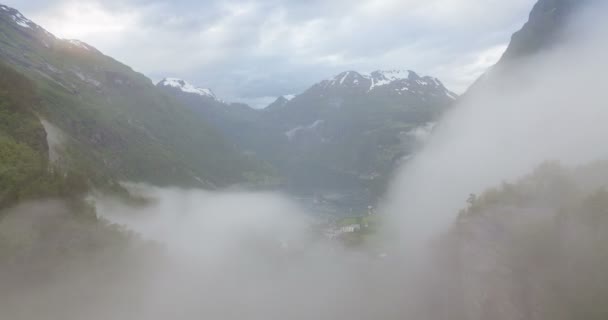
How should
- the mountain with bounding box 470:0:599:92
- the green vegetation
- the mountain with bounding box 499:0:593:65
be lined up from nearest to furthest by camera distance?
the green vegetation < the mountain with bounding box 470:0:599:92 < the mountain with bounding box 499:0:593:65

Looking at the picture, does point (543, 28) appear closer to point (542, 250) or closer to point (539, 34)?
point (539, 34)

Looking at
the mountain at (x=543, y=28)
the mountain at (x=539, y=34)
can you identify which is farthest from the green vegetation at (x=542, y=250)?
the mountain at (x=543, y=28)

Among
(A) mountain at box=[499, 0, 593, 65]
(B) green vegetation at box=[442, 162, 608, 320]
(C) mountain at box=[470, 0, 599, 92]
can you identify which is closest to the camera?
(B) green vegetation at box=[442, 162, 608, 320]

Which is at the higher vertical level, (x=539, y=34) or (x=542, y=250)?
(x=539, y=34)

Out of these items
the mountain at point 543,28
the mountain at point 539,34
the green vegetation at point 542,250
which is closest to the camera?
the green vegetation at point 542,250

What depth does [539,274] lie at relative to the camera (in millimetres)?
36469

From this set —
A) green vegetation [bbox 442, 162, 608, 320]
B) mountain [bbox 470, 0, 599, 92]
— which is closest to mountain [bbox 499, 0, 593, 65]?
mountain [bbox 470, 0, 599, 92]

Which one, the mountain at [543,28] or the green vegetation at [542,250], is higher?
the mountain at [543,28]

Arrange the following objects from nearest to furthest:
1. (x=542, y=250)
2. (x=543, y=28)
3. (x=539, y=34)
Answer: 1. (x=542, y=250)
2. (x=539, y=34)
3. (x=543, y=28)

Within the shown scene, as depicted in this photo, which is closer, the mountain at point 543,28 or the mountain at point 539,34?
the mountain at point 539,34

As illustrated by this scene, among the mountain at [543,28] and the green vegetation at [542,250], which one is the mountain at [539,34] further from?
the green vegetation at [542,250]

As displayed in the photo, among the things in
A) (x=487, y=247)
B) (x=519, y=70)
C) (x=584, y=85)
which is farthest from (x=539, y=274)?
(x=519, y=70)

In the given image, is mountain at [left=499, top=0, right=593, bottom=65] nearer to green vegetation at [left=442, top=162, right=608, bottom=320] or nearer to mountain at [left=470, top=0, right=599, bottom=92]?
mountain at [left=470, top=0, right=599, bottom=92]

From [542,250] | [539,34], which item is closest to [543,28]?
[539,34]
